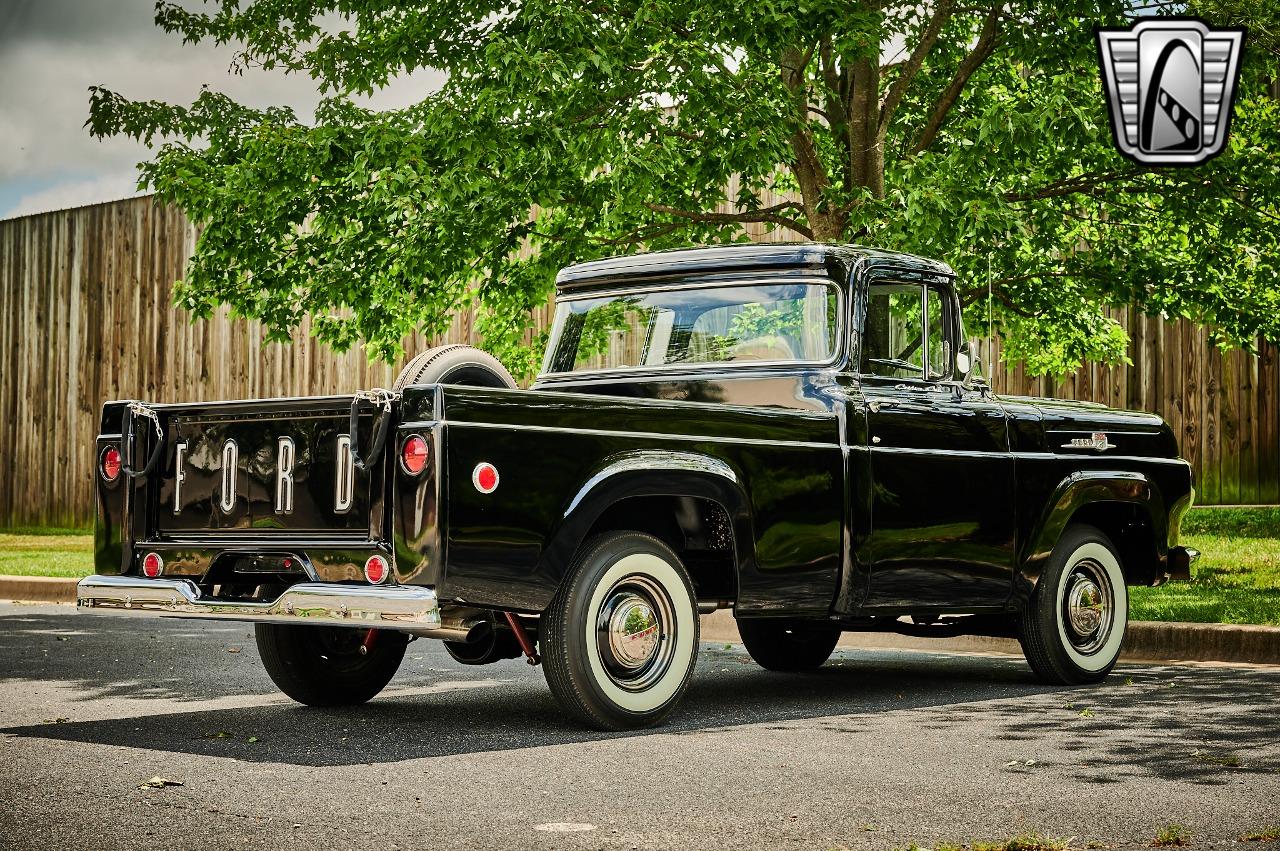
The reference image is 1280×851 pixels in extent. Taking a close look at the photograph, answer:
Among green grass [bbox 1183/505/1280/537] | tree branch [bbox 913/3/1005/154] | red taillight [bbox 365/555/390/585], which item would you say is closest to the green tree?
tree branch [bbox 913/3/1005/154]

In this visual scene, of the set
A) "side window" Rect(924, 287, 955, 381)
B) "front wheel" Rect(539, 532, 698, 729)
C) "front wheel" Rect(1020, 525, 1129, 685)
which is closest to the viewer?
"front wheel" Rect(539, 532, 698, 729)

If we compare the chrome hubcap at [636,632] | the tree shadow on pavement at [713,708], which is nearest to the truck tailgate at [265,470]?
the tree shadow on pavement at [713,708]

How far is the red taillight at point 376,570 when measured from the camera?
6.29 metres

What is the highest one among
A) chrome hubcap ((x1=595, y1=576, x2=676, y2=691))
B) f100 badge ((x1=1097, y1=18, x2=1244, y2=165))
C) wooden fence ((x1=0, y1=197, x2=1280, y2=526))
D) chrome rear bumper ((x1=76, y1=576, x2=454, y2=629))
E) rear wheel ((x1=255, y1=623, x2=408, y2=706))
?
f100 badge ((x1=1097, y1=18, x2=1244, y2=165))

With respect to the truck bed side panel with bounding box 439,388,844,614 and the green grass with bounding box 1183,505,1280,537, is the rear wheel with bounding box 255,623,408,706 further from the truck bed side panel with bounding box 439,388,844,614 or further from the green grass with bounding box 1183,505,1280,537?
the green grass with bounding box 1183,505,1280,537

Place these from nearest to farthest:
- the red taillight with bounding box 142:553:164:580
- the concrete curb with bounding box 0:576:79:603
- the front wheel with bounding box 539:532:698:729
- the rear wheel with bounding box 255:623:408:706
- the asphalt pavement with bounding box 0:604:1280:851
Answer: the asphalt pavement with bounding box 0:604:1280:851 < the front wheel with bounding box 539:532:698:729 < the red taillight with bounding box 142:553:164:580 < the rear wheel with bounding box 255:623:408:706 < the concrete curb with bounding box 0:576:79:603

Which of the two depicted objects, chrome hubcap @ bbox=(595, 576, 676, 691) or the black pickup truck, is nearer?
the black pickup truck

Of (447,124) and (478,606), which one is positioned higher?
(447,124)

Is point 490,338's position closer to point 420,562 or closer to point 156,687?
point 156,687

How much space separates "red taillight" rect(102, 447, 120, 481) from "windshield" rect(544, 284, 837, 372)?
244 cm

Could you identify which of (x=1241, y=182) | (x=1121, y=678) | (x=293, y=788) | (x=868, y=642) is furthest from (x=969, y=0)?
(x=293, y=788)

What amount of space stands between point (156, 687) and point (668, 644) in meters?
3.10

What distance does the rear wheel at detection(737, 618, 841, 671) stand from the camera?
972cm

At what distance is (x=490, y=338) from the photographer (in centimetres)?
1580
